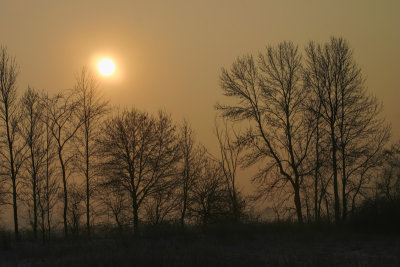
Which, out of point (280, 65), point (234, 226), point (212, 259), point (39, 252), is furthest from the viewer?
point (280, 65)

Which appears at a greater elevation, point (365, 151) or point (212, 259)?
point (365, 151)

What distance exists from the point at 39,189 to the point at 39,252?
15.8 metres

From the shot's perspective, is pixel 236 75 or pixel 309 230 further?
pixel 236 75

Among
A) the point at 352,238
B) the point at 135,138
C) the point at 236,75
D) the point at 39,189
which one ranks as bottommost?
the point at 352,238

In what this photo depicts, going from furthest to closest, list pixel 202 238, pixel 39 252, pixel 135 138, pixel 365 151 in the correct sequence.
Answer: pixel 135 138, pixel 365 151, pixel 202 238, pixel 39 252

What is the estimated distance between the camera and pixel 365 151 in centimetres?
3209

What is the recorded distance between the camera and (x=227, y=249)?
20312 millimetres

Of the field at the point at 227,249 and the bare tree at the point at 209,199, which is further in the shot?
the bare tree at the point at 209,199

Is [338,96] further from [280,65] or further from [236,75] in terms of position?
[236,75]

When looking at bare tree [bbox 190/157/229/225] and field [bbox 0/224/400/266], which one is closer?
field [bbox 0/224/400/266]

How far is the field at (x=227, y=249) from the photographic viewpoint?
50.6ft

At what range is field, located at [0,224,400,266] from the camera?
50.6 ft

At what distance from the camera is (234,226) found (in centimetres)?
2470

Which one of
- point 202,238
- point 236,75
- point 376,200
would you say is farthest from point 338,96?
point 202,238
